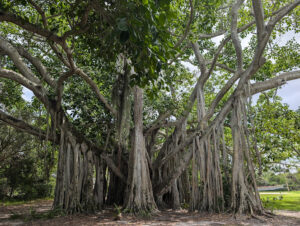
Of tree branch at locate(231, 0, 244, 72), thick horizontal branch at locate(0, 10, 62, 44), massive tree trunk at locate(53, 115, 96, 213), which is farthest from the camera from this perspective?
tree branch at locate(231, 0, 244, 72)

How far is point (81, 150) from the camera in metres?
5.45

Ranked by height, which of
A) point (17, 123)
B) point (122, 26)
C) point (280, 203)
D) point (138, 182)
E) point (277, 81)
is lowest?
point (280, 203)

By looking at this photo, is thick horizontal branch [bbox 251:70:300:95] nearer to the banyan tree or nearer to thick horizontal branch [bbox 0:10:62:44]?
the banyan tree

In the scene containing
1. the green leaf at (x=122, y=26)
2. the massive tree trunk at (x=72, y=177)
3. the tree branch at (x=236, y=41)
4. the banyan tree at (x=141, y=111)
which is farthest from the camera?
the tree branch at (x=236, y=41)

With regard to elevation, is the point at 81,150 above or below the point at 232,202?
above

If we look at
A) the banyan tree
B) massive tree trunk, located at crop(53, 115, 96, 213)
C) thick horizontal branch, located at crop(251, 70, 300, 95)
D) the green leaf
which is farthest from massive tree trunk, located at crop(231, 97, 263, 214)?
the green leaf

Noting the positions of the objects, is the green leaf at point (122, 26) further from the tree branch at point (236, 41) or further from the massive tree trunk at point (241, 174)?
the tree branch at point (236, 41)

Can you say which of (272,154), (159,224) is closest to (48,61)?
(159,224)

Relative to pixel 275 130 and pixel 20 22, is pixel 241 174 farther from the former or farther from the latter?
pixel 20 22

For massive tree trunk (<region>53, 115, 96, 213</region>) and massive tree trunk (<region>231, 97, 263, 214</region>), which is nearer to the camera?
massive tree trunk (<region>231, 97, 263, 214</region>)

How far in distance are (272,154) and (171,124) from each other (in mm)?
3783

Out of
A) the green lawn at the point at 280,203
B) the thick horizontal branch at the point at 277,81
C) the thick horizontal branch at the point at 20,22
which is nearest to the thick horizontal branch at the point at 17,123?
the thick horizontal branch at the point at 20,22

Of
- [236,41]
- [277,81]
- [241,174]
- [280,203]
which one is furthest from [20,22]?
[280,203]

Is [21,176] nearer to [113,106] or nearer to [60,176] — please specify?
[60,176]
